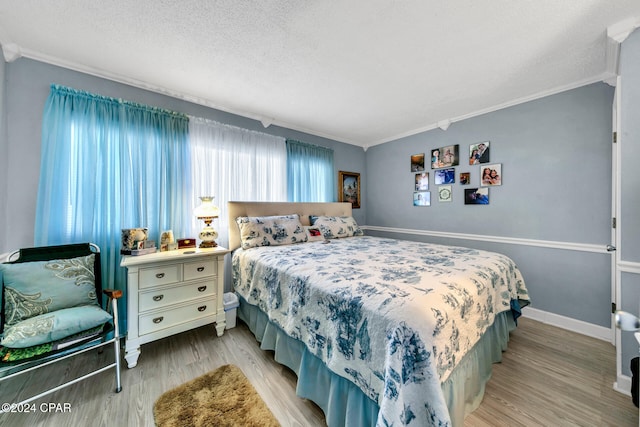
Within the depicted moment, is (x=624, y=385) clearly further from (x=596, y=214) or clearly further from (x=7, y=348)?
(x=7, y=348)

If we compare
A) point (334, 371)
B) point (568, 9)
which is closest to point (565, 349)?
point (334, 371)

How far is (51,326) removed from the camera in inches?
53.3

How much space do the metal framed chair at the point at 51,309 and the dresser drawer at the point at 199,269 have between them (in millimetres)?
544

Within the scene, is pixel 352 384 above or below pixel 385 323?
below

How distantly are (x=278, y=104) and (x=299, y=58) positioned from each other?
0.95 metres

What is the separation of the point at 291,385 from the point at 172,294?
1276 mm

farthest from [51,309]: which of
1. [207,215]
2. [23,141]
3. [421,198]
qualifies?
[421,198]

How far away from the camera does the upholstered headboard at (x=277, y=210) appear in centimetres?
287

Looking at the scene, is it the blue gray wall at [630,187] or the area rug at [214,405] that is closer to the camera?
the area rug at [214,405]

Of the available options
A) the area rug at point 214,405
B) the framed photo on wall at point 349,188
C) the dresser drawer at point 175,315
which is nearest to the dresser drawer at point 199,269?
the dresser drawer at point 175,315

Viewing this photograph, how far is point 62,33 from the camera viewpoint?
5.63 ft

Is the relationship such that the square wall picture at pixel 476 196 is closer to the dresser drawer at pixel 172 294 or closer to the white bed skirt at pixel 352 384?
the white bed skirt at pixel 352 384

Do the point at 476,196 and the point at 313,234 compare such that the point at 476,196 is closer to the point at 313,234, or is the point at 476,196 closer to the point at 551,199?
the point at 551,199

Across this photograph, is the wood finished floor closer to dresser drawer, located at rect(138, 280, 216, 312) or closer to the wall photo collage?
dresser drawer, located at rect(138, 280, 216, 312)
